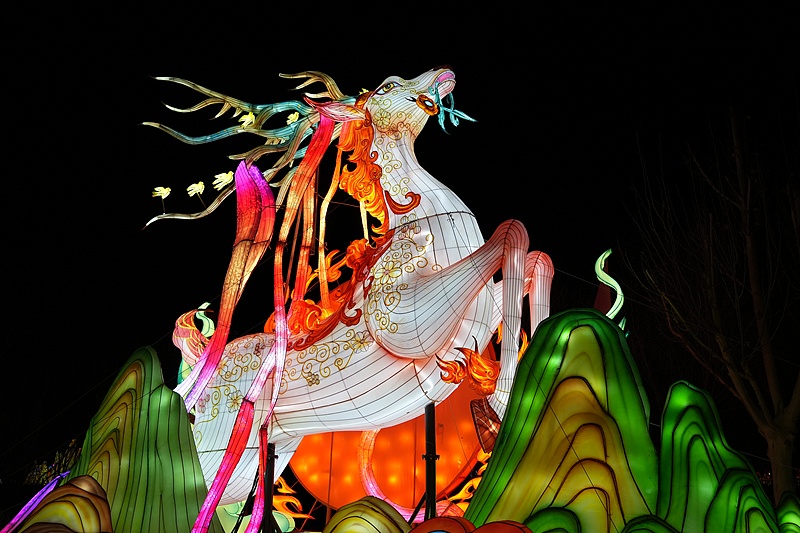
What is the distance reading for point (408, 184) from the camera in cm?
619

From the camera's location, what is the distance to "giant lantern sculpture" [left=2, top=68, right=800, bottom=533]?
4.02 meters

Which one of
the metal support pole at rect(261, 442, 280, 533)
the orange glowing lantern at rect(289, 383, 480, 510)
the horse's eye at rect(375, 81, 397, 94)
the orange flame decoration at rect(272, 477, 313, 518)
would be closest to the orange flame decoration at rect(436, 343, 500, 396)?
the orange glowing lantern at rect(289, 383, 480, 510)

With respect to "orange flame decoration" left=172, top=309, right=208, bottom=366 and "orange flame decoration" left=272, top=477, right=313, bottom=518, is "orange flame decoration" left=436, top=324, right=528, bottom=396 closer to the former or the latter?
"orange flame decoration" left=272, top=477, right=313, bottom=518

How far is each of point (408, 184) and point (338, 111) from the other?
732 millimetres

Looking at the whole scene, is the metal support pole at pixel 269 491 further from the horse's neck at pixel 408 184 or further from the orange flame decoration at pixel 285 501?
the horse's neck at pixel 408 184

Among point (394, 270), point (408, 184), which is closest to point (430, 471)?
point (394, 270)

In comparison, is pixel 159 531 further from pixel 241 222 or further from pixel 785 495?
pixel 785 495

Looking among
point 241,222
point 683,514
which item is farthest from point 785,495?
point 241,222

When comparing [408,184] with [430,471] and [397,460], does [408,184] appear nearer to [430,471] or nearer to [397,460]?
[430,471]

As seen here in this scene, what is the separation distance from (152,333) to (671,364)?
22.9ft

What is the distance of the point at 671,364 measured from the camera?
1152 centimetres

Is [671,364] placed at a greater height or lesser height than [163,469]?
lesser

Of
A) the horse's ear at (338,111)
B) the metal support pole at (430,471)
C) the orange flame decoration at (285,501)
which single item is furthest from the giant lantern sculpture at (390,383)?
the orange flame decoration at (285,501)

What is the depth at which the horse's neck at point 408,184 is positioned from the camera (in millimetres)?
6055
